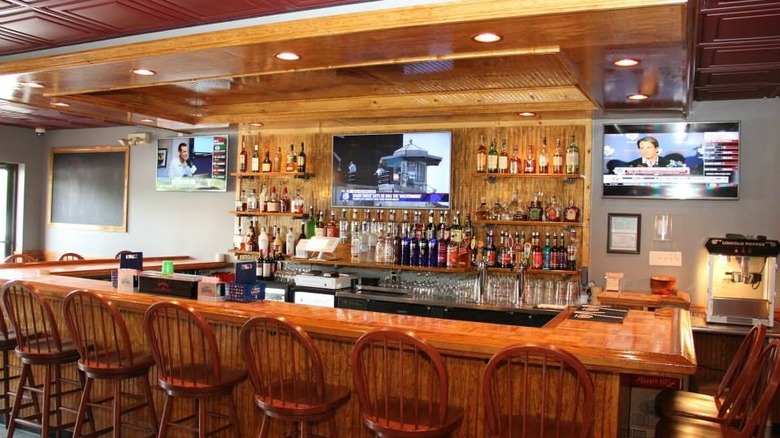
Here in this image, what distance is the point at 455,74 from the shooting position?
4.29m

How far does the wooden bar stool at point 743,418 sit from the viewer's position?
2.53 m

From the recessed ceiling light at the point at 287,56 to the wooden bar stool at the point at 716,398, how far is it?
2.62 metres

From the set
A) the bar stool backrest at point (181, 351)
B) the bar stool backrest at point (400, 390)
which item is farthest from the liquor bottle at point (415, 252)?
the bar stool backrest at point (400, 390)

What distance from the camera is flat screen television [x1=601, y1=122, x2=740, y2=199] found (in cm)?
511

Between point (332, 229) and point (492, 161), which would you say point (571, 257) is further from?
point (332, 229)

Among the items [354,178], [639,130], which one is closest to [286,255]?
[354,178]

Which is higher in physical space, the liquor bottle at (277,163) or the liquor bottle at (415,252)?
the liquor bottle at (277,163)

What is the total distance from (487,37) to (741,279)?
2.97 metres

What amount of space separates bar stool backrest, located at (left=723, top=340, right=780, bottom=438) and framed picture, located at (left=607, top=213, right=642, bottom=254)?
2257 millimetres

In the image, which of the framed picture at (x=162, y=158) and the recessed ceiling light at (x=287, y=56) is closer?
the recessed ceiling light at (x=287, y=56)

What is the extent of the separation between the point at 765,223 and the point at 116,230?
6.94m

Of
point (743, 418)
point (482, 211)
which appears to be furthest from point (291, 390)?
point (482, 211)

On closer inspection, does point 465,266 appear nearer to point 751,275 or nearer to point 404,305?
point 404,305

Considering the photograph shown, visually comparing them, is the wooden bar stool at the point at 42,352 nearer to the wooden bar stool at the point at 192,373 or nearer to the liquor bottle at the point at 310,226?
the wooden bar stool at the point at 192,373
